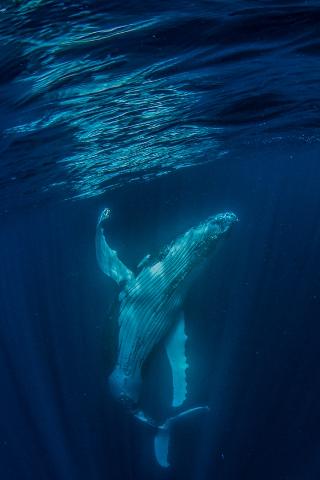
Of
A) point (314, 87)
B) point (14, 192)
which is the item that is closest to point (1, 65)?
point (314, 87)

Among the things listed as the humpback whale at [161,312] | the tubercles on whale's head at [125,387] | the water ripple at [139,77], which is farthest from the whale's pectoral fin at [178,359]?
the water ripple at [139,77]

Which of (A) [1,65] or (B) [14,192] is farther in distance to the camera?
(B) [14,192]

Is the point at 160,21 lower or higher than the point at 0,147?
higher

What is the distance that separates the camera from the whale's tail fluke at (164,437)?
699 cm

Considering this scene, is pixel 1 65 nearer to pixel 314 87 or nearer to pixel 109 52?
pixel 109 52

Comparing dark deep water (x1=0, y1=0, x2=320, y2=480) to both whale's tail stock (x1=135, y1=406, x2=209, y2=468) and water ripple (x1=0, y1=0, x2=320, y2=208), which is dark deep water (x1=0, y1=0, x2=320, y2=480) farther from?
whale's tail stock (x1=135, y1=406, x2=209, y2=468)

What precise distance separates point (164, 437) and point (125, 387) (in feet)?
3.91

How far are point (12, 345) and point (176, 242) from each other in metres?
41.5

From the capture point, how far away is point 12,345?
144 ft

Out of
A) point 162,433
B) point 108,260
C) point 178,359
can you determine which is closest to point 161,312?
point 178,359

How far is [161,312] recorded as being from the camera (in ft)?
24.6

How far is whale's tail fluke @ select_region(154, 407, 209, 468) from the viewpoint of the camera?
6988 mm

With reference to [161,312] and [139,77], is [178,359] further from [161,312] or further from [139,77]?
[139,77]

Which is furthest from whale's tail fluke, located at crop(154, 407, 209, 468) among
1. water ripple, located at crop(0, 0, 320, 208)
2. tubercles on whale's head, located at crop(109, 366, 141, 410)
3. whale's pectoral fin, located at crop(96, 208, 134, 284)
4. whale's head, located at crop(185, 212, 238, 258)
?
water ripple, located at crop(0, 0, 320, 208)
